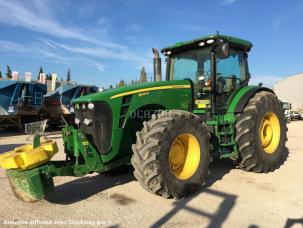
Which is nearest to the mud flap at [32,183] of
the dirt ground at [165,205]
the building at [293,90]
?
the dirt ground at [165,205]

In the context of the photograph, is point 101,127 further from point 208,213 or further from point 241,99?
point 241,99

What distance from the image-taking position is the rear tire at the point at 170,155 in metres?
4.67

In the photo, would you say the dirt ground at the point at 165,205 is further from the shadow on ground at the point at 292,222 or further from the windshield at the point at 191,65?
→ the windshield at the point at 191,65

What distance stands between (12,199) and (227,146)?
375 centimetres

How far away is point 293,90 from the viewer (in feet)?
124

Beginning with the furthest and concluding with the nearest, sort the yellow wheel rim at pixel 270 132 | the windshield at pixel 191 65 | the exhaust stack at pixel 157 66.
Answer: the yellow wheel rim at pixel 270 132, the exhaust stack at pixel 157 66, the windshield at pixel 191 65

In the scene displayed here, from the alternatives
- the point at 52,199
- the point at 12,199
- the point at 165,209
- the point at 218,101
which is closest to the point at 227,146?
the point at 218,101

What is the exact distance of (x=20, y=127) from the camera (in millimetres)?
17000

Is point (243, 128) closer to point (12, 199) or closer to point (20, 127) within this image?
point (12, 199)

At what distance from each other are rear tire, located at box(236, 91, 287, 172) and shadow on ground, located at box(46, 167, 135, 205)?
2.18 metres

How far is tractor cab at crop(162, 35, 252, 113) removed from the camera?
638cm

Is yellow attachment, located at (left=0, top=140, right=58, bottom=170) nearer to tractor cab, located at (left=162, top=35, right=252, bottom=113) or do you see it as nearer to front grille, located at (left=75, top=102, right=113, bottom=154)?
front grille, located at (left=75, top=102, right=113, bottom=154)

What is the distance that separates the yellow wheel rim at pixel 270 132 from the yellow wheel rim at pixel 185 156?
210cm

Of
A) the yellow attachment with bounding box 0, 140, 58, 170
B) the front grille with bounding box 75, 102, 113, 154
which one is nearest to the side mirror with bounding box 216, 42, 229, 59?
the front grille with bounding box 75, 102, 113, 154
